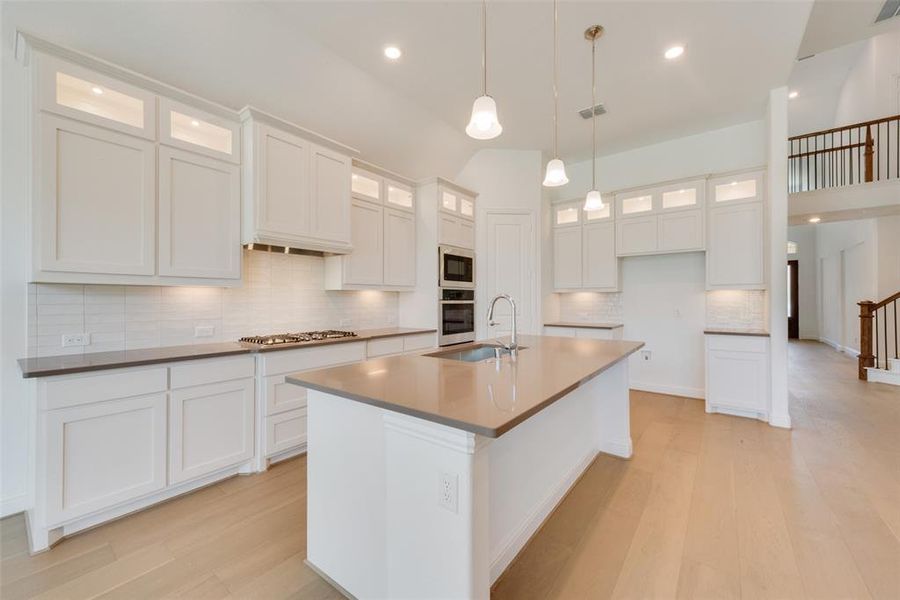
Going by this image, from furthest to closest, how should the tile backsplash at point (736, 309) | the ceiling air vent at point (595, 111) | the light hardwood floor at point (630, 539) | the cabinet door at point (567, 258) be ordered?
the cabinet door at point (567, 258) < the tile backsplash at point (736, 309) < the ceiling air vent at point (595, 111) < the light hardwood floor at point (630, 539)

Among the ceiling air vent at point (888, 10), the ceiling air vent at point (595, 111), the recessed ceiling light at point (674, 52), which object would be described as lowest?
the ceiling air vent at point (595, 111)

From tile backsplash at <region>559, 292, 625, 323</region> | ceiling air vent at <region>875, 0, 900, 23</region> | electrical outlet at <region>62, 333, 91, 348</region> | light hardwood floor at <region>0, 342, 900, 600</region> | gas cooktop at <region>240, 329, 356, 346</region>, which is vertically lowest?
light hardwood floor at <region>0, 342, 900, 600</region>

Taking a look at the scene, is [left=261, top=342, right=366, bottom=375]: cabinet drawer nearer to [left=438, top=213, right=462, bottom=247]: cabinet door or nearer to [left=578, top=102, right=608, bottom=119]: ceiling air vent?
[left=438, top=213, right=462, bottom=247]: cabinet door

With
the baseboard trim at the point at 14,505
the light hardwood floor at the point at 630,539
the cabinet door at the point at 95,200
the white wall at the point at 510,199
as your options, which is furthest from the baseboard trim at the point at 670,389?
the baseboard trim at the point at 14,505

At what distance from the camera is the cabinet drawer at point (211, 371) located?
2264 millimetres

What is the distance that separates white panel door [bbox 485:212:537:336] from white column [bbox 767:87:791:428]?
2.41 m

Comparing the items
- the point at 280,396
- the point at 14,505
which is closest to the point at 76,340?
the point at 14,505

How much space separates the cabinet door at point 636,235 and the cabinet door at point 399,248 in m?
2.68

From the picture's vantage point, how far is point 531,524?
1.92 metres

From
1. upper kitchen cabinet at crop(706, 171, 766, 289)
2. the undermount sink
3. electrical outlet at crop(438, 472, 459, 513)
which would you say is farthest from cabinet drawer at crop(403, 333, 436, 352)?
upper kitchen cabinet at crop(706, 171, 766, 289)

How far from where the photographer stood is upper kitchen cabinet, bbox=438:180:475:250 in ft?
14.0

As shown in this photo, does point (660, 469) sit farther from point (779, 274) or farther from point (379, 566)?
point (779, 274)

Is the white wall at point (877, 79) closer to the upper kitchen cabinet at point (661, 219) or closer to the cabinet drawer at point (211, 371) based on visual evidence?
the upper kitchen cabinet at point (661, 219)

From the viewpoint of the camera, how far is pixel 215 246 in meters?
2.65
